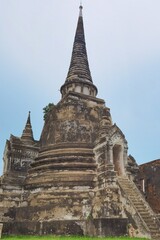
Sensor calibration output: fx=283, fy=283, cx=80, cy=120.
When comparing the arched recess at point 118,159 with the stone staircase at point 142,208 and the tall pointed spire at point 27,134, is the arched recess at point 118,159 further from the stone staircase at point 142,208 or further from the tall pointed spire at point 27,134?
the tall pointed spire at point 27,134

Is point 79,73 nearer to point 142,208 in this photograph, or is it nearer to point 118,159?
point 118,159

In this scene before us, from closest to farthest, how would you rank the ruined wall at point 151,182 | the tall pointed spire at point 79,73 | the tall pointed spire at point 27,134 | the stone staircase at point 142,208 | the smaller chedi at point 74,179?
the stone staircase at point 142,208
the smaller chedi at point 74,179
the tall pointed spire at point 27,134
the tall pointed spire at point 79,73
the ruined wall at point 151,182

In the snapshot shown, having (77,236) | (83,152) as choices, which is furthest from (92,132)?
(77,236)

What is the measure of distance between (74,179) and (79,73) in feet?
29.0

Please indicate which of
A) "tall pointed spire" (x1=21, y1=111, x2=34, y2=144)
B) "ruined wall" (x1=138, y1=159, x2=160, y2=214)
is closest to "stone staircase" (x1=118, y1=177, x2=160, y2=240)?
"tall pointed spire" (x1=21, y1=111, x2=34, y2=144)

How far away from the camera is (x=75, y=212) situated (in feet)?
41.5

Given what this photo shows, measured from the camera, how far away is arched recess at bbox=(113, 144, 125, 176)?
1502 centimetres

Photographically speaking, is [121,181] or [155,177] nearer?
Result: [121,181]

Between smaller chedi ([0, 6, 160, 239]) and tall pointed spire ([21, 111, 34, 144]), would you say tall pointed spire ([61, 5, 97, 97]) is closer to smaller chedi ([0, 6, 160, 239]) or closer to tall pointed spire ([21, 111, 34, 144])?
smaller chedi ([0, 6, 160, 239])

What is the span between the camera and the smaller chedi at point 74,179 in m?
12.2

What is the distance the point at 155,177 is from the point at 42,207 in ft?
37.7

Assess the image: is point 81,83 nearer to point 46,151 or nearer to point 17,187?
point 46,151

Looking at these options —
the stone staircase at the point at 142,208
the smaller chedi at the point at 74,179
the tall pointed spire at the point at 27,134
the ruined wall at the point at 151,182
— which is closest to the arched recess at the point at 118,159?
the smaller chedi at the point at 74,179

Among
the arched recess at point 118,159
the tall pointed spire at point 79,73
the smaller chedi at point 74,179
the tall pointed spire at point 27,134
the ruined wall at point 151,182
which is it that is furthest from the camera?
the ruined wall at point 151,182
